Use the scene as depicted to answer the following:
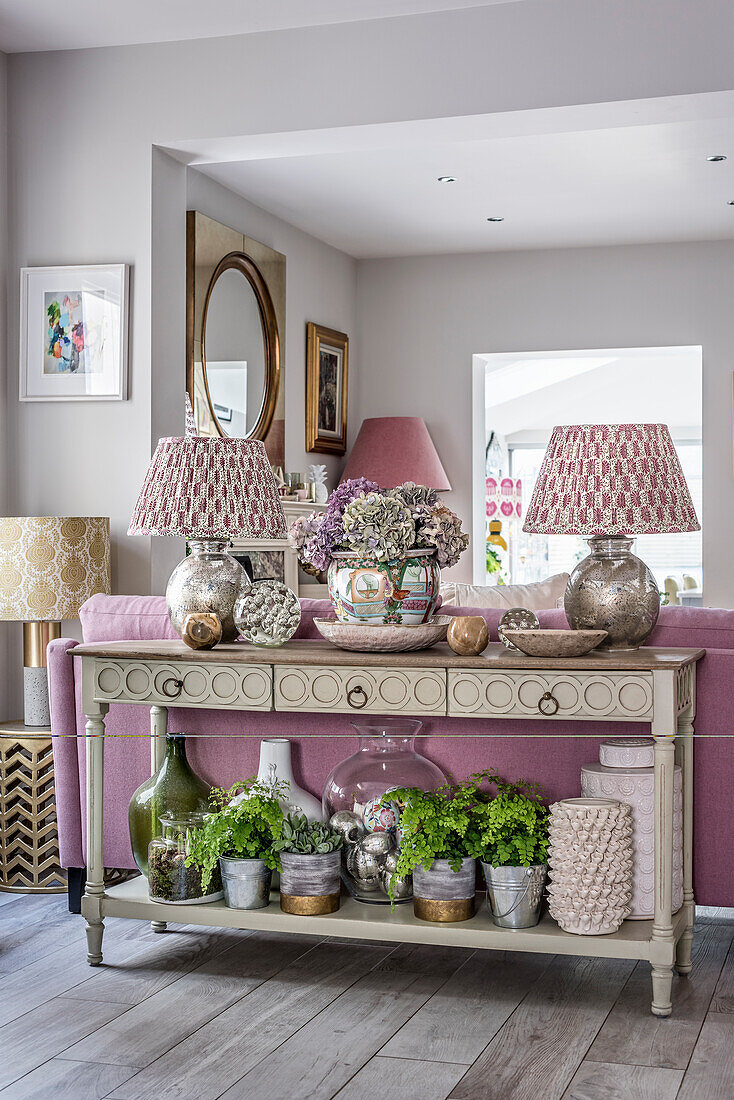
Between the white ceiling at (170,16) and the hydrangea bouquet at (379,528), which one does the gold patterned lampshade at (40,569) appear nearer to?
the hydrangea bouquet at (379,528)

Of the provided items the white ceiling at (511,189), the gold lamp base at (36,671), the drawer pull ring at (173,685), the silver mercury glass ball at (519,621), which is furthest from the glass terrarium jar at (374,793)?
the white ceiling at (511,189)

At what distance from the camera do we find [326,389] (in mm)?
6508

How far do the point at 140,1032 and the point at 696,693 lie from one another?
150 cm

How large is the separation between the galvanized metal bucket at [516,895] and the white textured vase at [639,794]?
224mm

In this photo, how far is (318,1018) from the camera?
2598 mm

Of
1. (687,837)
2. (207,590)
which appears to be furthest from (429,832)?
(207,590)

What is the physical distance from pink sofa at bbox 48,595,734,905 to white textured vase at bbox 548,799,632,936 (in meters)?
0.18

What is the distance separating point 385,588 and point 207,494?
1.75 feet

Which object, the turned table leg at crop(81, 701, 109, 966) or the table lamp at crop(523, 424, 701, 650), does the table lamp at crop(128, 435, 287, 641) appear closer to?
the turned table leg at crop(81, 701, 109, 966)

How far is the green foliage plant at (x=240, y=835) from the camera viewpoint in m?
2.88

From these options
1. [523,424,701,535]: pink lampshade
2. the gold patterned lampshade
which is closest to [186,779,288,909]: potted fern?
[523,424,701,535]: pink lampshade

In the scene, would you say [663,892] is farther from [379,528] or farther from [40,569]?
[40,569]

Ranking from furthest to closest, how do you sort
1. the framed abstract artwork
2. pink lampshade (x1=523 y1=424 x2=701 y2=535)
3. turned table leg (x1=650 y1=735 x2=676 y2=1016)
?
the framed abstract artwork, pink lampshade (x1=523 y1=424 x2=701 y2=535), turned table leg (x1=650 y1=735 x2=676 y2=1016)

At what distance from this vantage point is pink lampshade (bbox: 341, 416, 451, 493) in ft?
21.4
